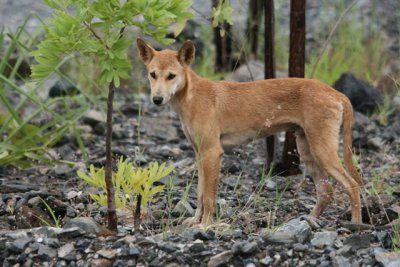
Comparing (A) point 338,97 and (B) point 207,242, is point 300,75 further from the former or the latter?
(B) point 207,242

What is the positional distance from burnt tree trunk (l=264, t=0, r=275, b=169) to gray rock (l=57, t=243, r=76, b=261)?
10.9 ft

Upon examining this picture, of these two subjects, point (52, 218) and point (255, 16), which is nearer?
point (52, 218)

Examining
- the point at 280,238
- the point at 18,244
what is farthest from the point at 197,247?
the point at 18,244

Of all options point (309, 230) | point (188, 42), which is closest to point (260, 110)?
point (188, 42)

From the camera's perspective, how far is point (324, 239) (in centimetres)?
638

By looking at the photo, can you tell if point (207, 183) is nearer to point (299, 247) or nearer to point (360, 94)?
point (299, 247)

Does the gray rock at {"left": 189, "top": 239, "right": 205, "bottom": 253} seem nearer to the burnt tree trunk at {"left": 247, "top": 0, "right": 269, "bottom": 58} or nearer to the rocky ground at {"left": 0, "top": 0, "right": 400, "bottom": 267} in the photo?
the rocky ground at {"left": 0, "top": 0, "right": 400, "bottom": 267}

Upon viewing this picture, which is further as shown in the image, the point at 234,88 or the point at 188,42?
the point at 234,88

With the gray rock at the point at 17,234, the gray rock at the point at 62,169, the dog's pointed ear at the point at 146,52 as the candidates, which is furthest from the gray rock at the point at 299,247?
the gray rock at the point at 62,169

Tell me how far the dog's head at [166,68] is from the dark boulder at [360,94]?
438 centimetres

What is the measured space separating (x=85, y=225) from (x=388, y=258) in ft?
7.01

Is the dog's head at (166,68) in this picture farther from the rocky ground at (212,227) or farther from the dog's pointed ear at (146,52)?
the rocky ground at (212,227)

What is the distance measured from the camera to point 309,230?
6.49 m

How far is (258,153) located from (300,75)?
1.63m
